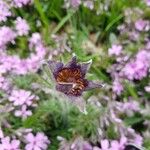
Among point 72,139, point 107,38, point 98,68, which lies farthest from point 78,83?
point 107,38

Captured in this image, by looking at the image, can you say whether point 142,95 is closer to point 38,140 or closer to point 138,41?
point 138,41

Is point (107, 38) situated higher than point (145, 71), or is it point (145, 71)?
point (107, 38)

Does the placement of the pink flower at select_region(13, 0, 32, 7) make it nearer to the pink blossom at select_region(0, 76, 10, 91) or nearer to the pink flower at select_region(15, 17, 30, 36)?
the pink flower at select_region(15, 17, 30, 36)

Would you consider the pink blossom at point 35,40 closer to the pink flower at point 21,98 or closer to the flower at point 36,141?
the pink flower at point 21,98

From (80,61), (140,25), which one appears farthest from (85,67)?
(140,25)

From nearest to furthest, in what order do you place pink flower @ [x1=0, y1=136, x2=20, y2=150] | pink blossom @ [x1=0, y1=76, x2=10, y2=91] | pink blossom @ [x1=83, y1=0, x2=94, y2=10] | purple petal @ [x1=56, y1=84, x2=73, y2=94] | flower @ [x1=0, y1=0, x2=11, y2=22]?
purple petal @ [x1=56, y1=84, x2=73, y2=94] < pink flower @ [x1=0, y1=136, x2=20, y2=150] < pink blossom @ [x1=0, y1=76, x2=10, y2=91] < flower @ [x1=0, y1=0, x2=11, y2=22] < pink blossom @ [x1=83, y1=0, x2=94, y2=10]

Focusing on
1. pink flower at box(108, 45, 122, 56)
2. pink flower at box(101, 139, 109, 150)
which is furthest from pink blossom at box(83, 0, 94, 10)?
pink flower at box(101, 139, 109, 150)
